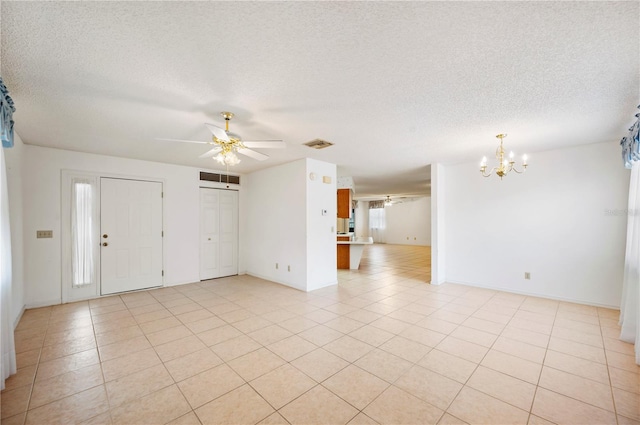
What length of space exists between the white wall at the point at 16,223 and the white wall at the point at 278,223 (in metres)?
3.73

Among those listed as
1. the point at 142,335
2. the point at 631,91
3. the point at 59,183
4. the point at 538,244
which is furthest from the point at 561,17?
the point at 59,183

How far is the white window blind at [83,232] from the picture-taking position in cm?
443

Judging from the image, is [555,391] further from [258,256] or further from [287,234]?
[258,256]

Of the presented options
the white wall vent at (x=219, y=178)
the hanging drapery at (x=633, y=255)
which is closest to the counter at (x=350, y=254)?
the white wall vent at (x=219, y=178)

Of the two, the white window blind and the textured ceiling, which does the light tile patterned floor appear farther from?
the textured ceiling

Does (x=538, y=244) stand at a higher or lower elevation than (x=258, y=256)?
higher

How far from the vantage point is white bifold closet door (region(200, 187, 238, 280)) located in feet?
19.5

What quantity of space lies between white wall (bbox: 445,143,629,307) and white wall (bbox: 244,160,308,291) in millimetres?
2899

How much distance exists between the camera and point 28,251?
402 centimetres

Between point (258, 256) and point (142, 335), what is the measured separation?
3146 millimetres

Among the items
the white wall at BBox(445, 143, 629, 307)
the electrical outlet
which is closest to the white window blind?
the electrical outlet

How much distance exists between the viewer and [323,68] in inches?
75.8

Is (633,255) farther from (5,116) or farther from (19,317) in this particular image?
(19,317)

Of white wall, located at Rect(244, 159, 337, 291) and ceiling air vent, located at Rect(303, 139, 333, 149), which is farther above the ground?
ceiling air vent, located at Rect(303, 139, 333, 149)
